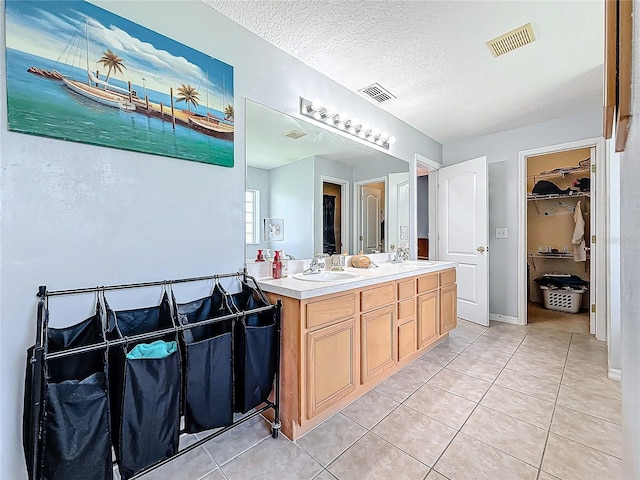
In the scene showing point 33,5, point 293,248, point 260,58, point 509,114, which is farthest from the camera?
point 509,114

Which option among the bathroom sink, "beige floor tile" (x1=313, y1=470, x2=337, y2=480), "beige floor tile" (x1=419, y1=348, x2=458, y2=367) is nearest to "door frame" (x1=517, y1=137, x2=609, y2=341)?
"beige floor tile" (x1=419, y1=348, x2=458, y2=367)

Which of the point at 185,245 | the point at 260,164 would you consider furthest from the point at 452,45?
the point at 185,245

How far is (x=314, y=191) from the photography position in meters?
2.37

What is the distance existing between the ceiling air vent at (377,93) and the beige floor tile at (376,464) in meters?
2.67

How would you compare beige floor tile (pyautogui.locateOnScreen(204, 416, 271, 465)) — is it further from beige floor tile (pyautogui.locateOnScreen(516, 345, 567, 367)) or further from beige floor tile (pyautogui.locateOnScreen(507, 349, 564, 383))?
beige floor tile (pyautogui.locateOnScreen(516, 345, 567, 367))

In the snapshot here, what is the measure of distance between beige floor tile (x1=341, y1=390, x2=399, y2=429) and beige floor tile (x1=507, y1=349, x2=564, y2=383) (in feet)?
4.11

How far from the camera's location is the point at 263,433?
165 cm

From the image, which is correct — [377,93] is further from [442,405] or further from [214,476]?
[214,476]

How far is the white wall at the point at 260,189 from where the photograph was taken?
192cm

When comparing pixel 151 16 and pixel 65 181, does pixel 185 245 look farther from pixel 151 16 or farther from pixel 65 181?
pixel 151 16

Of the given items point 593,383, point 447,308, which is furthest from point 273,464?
point 593,383

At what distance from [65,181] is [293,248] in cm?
137

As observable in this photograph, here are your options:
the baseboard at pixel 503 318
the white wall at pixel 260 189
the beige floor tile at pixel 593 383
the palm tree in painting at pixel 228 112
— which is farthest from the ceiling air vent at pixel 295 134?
the baseboard at pixel 503 318

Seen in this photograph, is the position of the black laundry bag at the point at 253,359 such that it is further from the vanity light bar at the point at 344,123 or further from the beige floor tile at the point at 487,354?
the beige floor tile at the point at 487,354
